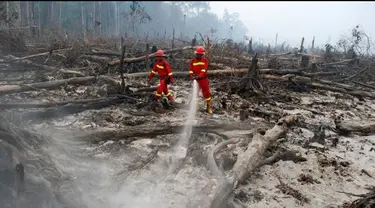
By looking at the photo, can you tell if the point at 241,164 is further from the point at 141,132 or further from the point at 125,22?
the point at 125,22

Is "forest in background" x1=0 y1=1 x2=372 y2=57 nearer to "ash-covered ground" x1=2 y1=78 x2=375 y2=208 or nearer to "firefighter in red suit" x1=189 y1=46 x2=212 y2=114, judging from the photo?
"firefighter in red suit" x1=189 y1=46 x2=212 y2=114

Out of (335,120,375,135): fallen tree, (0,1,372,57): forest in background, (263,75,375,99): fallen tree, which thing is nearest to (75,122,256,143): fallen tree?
(335,120,375,135): fallen tree

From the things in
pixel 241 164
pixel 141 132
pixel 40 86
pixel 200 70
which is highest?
pixel 200 70

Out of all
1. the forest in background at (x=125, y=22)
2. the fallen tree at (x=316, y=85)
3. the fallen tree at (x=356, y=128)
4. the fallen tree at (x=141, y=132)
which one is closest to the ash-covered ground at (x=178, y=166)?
the fallen tree at (x=141, y=132)

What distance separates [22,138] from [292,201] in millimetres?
3304

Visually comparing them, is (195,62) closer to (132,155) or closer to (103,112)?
(103,112)

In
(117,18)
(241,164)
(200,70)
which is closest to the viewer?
(241,164)

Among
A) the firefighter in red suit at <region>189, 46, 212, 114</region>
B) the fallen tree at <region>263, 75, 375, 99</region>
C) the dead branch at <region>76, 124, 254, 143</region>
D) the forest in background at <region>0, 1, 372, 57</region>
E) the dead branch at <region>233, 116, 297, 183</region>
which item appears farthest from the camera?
the forest in background at <region>0, 1, 372, 57</region>

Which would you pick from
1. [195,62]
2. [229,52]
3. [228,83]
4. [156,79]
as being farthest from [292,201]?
[229,52]

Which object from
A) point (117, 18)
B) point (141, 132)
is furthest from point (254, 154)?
point (117, 18)

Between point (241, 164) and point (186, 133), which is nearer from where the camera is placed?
point (241, 164)

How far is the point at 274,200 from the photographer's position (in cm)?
396

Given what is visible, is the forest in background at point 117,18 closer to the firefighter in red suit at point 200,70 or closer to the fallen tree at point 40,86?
the fallen tree at point 40,86

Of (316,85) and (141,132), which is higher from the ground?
(316,85)
